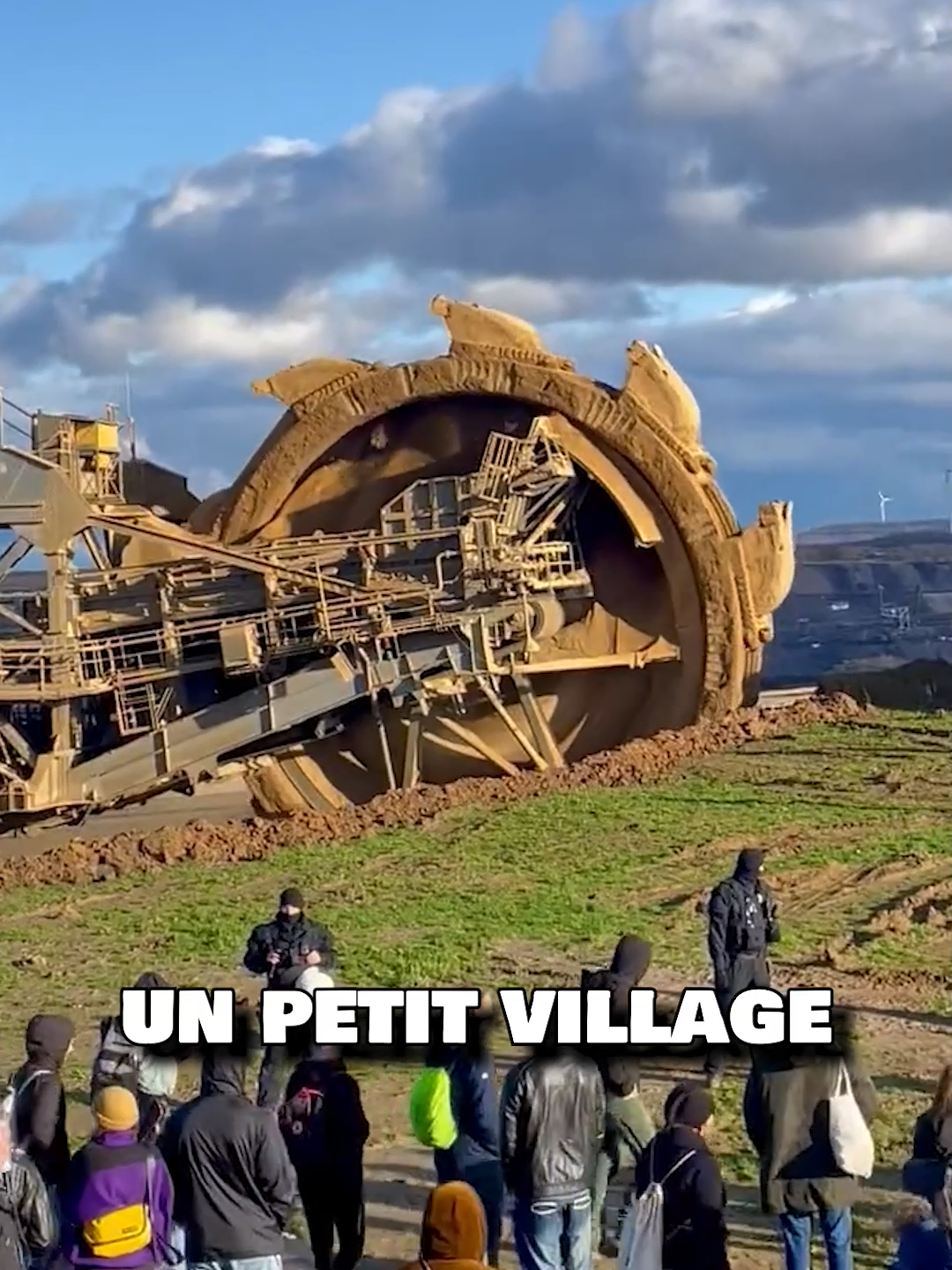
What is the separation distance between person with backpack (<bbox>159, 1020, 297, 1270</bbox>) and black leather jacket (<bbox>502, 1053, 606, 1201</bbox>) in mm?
817

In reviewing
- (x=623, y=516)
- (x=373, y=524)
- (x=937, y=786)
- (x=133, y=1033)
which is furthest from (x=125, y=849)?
(x=133, y=1033)

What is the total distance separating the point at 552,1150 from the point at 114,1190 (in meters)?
1.50

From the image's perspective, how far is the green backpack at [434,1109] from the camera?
6.62 m

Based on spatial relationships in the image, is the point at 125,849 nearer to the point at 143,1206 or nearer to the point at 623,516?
the point at 623,516

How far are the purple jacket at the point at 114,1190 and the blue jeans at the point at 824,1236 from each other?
2.20 m

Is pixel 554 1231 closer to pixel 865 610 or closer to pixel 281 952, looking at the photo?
pixel 281 952

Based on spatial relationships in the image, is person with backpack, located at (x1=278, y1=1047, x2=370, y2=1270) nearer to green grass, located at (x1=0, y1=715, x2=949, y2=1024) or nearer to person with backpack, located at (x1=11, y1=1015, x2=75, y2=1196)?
person with backpack, located at (x1=11, y1=1015, x2=75, y2=1196)

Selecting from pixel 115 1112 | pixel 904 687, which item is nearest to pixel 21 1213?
pixel 115 1112

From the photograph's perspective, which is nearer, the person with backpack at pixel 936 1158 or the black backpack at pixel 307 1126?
the person with backpack at pixel 936 1158

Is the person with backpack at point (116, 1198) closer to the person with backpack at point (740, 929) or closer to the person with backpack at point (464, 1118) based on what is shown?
the person with backpack at point (464, 1118)

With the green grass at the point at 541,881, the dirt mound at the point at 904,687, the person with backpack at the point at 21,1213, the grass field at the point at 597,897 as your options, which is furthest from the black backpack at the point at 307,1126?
the dirt mound at the point at 904,687

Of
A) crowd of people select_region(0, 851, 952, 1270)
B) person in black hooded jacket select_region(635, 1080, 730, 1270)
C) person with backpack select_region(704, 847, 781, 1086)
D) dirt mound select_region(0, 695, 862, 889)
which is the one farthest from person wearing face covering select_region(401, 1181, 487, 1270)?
dirt mound select_region(0, 695, 862, 889)

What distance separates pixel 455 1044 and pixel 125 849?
11.3 meters

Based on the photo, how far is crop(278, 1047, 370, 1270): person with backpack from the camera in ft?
22.0
